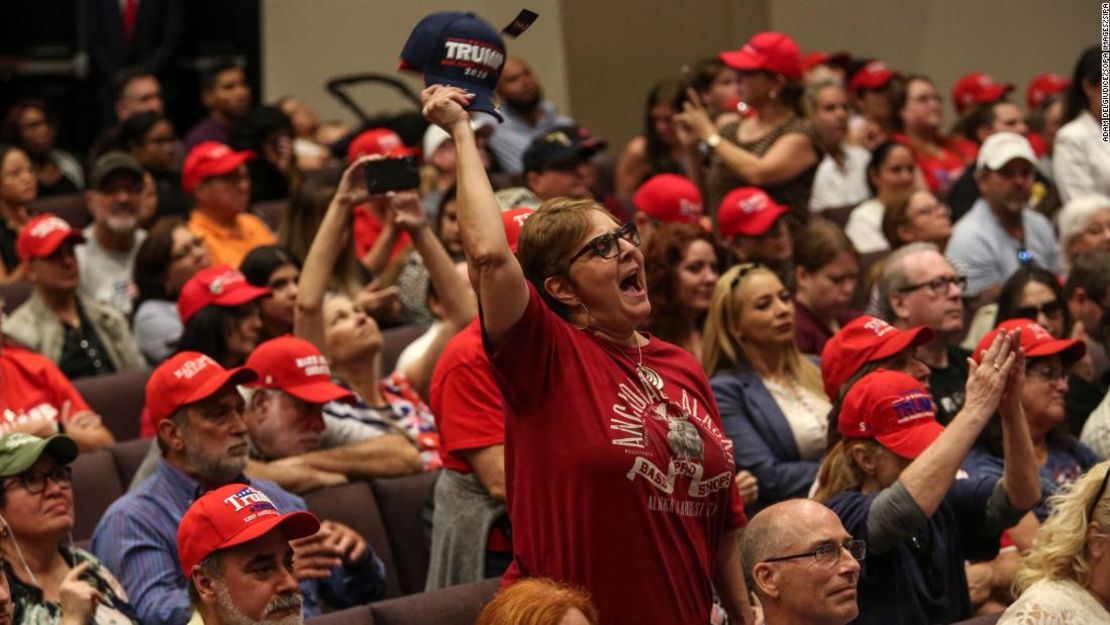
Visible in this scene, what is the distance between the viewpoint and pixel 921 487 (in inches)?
138

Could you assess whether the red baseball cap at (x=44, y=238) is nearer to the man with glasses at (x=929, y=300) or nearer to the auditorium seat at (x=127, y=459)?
the auditorium seat at (x=127, y=459)

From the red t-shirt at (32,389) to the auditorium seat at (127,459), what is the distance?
360 mm

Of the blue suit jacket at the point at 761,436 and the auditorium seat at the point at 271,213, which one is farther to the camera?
the auditorium seat at the point at 271,213

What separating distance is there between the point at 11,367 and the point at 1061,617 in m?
3.12

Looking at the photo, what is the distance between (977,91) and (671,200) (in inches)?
142

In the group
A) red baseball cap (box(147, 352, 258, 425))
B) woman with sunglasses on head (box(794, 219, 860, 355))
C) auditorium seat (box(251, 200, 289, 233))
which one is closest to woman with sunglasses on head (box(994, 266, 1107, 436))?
woman with sunglasses on head (box(794, 219, 860, 355))

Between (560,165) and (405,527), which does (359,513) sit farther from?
(560,165)

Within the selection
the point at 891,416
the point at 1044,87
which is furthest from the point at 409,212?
the point at 1044,87

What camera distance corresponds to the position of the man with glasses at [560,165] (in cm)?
616

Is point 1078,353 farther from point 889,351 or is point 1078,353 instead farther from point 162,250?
point 162,250

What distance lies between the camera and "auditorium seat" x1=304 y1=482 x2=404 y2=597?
4.31 m

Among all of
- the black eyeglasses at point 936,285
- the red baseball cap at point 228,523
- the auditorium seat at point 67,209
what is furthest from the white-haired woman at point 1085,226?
the auditorium seat at point 67,209

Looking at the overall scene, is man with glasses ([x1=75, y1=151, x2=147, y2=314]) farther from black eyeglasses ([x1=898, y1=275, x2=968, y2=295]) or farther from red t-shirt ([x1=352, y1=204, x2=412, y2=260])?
black eyeglasses ([x1=898, y1=275, x2=968, y2=295])

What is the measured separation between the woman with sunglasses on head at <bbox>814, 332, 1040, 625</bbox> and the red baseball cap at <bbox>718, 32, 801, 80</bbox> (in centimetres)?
240
